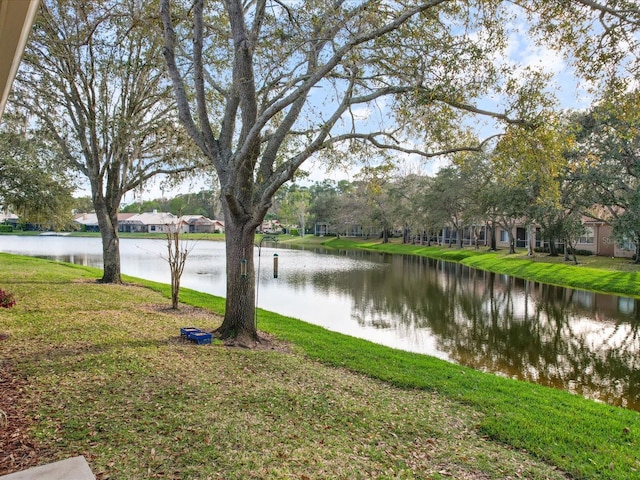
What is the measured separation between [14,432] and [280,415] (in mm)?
2446

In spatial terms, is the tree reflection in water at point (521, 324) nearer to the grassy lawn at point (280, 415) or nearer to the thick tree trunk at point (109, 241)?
the grassy lawn at point (280, 415)

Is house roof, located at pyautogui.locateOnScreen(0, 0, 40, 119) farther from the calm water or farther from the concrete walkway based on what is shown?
the calm water

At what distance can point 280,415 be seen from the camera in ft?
15.0

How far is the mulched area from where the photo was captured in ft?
10.8

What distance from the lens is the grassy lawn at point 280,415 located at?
3652mm

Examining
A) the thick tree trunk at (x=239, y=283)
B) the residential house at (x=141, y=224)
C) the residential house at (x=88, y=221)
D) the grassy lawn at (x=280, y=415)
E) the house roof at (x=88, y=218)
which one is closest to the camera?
the grassy lawn at (x=280, y=415)

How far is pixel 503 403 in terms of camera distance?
5.67m

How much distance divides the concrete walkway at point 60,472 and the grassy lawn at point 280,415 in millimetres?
230

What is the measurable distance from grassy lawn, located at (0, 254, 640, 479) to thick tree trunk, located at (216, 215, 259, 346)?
0.61 metres

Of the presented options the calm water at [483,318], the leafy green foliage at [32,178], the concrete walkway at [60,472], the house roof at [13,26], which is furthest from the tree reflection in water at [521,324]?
the leafy green foliage at [32,178]

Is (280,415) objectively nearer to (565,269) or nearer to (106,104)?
(106,104)

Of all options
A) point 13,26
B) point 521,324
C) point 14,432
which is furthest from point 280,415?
point 521,324

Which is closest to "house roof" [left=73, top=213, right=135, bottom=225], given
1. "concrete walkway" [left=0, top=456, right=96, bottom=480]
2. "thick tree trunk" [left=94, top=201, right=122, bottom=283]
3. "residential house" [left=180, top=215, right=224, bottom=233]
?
"residential house" [left=180, top=215, right=224, bottom=233]

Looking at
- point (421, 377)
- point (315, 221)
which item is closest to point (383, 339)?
point (421, 377)
